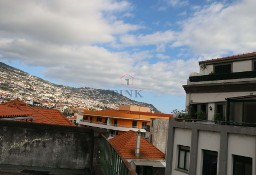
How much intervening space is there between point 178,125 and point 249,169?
6.91 m

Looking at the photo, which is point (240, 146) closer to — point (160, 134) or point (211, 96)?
point (211, 96)

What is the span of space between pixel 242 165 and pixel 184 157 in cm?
587

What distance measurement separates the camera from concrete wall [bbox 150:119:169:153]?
51438 mm

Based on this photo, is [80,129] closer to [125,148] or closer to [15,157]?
[15,157]

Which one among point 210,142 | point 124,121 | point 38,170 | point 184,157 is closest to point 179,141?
point 184,157

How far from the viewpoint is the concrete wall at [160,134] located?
51438mm

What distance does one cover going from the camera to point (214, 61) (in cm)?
2858

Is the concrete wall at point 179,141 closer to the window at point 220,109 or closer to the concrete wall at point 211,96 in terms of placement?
the window at point 220,109

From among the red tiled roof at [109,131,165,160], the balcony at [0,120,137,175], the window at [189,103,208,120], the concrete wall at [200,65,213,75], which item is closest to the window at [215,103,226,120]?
the window at [189,103,208,120]

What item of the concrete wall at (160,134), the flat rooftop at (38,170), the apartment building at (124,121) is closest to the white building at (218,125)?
the flat rooftop at (38,170)

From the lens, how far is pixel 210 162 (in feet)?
71.6

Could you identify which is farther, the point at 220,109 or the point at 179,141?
the point at 220,109

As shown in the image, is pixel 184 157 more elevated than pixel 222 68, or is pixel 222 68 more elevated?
pixel 222 68

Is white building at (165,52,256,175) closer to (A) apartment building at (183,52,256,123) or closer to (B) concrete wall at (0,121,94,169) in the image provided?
(A) apartment building at (183,52,256,123)
